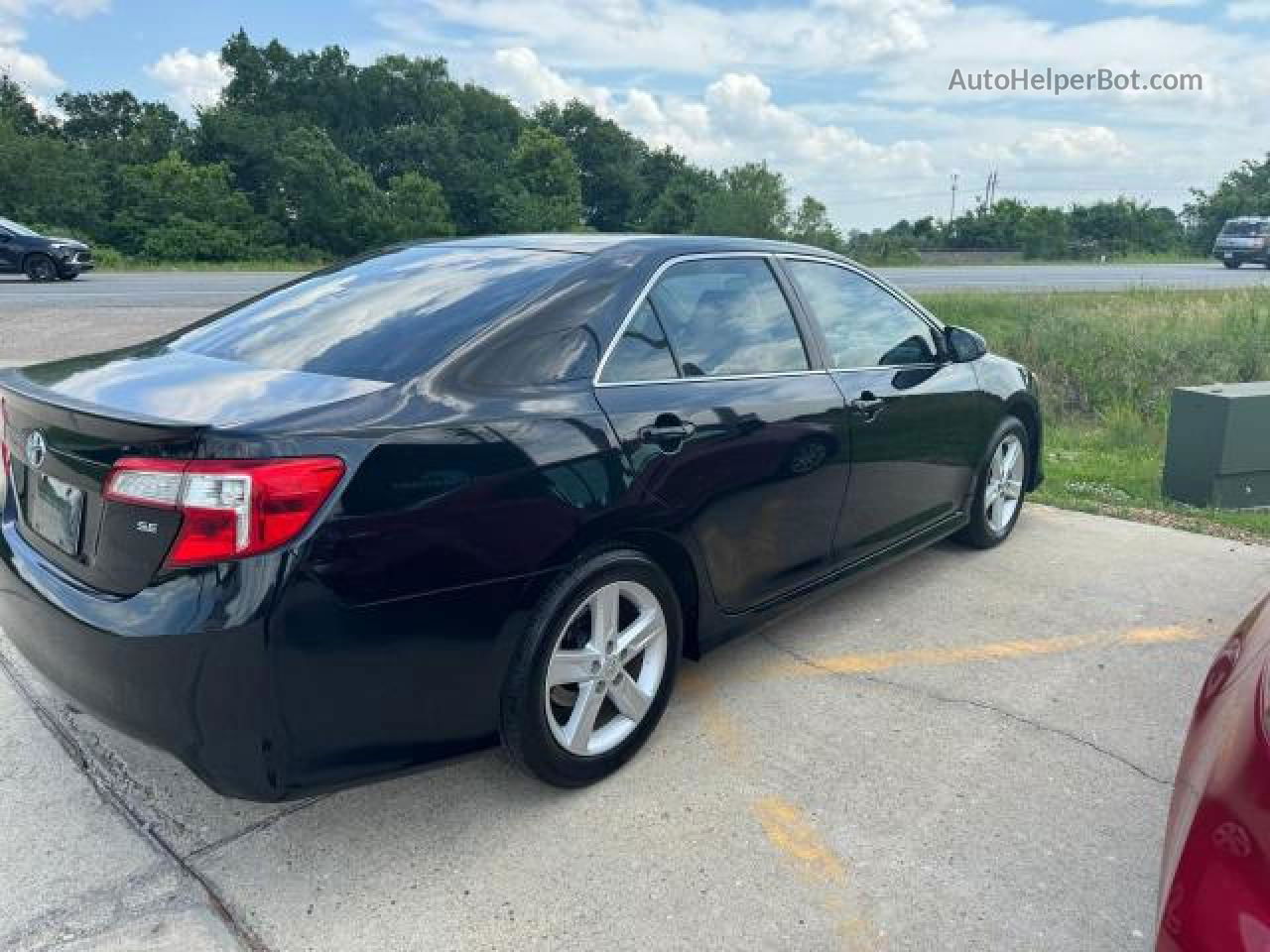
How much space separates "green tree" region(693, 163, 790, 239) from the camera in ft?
107

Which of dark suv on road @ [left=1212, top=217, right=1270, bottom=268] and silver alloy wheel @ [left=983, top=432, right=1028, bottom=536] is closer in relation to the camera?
silver alloy wheel @ [left=983, top=432, right=1028, bottom=536]

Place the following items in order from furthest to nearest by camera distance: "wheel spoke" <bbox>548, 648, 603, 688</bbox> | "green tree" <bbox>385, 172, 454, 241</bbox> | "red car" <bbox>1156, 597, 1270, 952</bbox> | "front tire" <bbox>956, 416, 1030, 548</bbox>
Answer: "green tree" <bbox>385, 172, 454, 241</bbox> → "front tire" <bbox>956, 416, 1030, 548</bbox> → "wheel spoke" <bbox>548, 648, 603, 688</bbox> → "red car" <bbox>1156, 597, 1270, 952</bbox>

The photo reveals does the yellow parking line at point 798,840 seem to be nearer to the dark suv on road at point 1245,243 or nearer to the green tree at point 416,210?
the dark suv on road at point 1245,243

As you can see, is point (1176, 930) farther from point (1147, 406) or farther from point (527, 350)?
point (1147, 406)

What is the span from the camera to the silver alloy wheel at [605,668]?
272 centimetres

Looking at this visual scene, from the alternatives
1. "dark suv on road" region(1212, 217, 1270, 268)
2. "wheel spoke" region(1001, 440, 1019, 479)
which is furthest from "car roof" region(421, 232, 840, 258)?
"dark suv on road" region(1212, 217, 1270, 268)

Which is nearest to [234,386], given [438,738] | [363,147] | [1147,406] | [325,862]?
[438,738]

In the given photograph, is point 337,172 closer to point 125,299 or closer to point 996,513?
point 125,299

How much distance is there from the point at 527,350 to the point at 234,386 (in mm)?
768

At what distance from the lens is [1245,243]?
33188 mm

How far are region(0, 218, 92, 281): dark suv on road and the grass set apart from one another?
62.7 feet

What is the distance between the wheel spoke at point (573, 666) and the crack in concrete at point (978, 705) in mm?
1201

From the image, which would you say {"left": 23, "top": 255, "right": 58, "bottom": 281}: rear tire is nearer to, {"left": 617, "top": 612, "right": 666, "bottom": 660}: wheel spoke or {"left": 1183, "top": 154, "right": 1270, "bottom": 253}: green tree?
{"left": 617, "top": 612, "right": 666, "bottom": 660}: wheel spoke

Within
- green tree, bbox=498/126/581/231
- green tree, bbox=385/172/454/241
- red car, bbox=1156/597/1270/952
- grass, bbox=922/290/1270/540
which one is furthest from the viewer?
green tree, bbox=498/126/581/231
